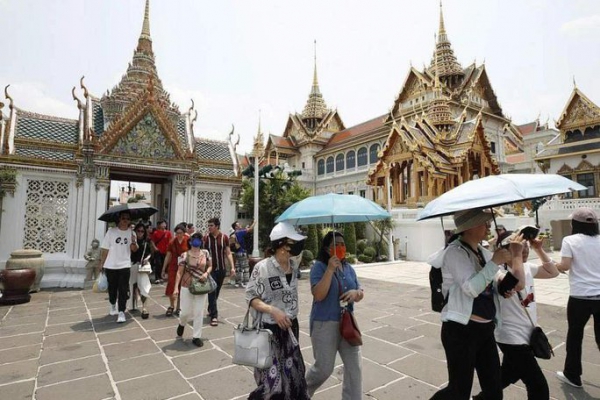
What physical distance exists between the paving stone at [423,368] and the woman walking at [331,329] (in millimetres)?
1223

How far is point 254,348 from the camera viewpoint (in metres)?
2.29

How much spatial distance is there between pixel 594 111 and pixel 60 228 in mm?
35525

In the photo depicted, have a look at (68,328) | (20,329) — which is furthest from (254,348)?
(20,329)

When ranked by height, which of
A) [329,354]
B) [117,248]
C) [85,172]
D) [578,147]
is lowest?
[329,354]

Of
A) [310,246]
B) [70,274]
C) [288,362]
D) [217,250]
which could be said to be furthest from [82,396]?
[310,246]

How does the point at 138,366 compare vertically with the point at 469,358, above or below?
below

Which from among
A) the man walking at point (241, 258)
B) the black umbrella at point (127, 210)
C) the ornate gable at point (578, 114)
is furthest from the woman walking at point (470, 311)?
the ornate gable at point (578, 114)

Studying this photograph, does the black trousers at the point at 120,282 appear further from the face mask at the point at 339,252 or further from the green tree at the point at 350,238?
the green tree at the point at 350,238

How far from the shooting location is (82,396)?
2934mm

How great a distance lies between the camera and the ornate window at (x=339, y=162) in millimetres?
39128

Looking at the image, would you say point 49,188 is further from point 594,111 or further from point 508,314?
point 594,111

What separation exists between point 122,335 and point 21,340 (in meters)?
1.26

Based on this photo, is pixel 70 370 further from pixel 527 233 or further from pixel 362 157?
pixel 362 157

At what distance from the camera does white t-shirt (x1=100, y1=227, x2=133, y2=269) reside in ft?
17.4
